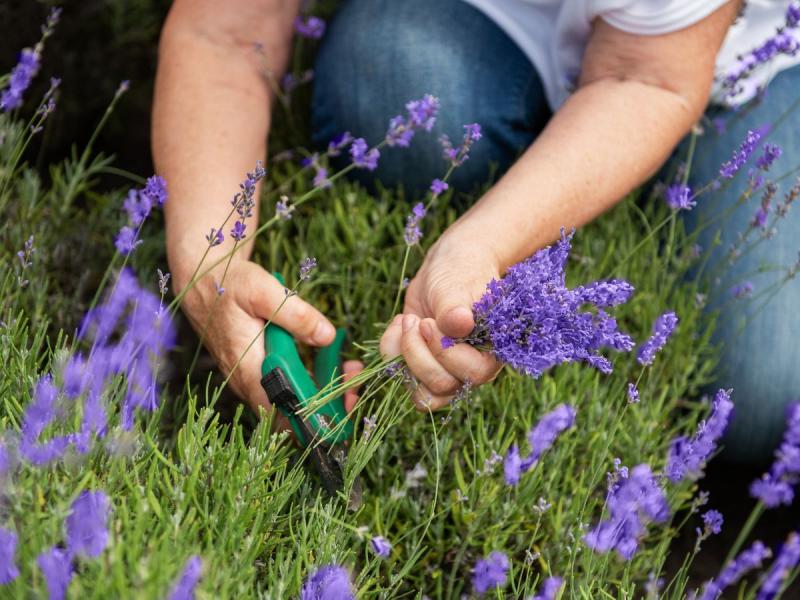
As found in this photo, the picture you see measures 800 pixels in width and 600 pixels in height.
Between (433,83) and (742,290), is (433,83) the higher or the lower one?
the higher one

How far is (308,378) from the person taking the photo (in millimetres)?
1545

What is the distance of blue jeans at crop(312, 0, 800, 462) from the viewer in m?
2.15

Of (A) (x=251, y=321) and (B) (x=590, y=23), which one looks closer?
(A) (x=251, y=321)

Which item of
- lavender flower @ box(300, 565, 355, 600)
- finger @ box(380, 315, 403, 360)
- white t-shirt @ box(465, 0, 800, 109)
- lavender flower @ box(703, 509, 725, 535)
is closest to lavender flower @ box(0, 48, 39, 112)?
finger @ box(380, 315, 403, 360)

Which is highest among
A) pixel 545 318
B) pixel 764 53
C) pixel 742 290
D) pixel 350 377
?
pixel 764 53

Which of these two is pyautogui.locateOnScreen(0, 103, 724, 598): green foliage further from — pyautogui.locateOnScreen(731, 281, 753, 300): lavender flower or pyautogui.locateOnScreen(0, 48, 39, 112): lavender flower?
pyautogui.locateOnScreen(0, 48, 39, 112): lavender flower

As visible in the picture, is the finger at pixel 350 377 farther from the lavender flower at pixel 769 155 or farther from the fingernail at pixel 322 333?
the lavender flower at pixel 769 155

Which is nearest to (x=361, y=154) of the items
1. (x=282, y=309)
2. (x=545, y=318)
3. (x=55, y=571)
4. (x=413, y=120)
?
(x=413, y=120)

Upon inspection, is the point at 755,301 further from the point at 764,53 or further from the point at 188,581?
the point at 188,581

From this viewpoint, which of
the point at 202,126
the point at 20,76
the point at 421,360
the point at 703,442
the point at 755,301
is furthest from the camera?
the point at 755,301

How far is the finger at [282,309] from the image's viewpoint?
61.8 inches

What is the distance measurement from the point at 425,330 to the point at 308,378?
28 centimetres

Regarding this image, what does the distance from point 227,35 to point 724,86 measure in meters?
1.19

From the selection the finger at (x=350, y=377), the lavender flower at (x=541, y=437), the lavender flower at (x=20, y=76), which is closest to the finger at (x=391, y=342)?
the finger at (x=350, y=377)
